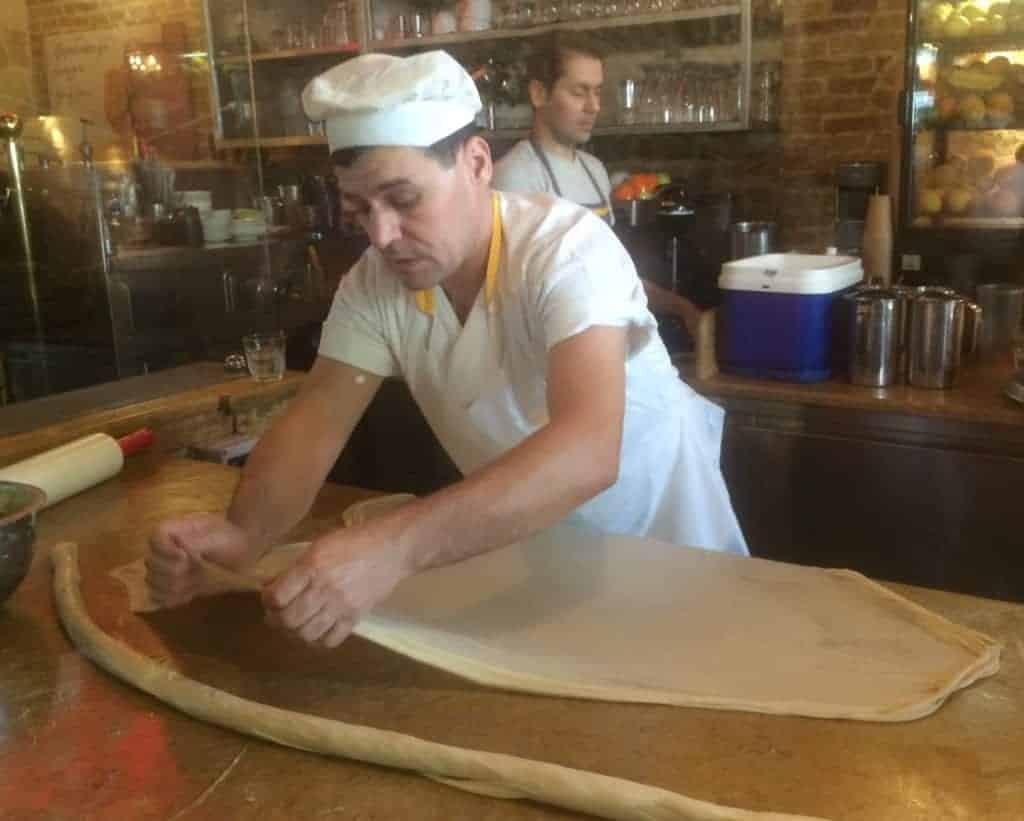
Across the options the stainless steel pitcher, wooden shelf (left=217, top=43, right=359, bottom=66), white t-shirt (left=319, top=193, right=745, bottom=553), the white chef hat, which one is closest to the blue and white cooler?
the stainless steel pitcher

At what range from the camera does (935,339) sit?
2406 millimetres

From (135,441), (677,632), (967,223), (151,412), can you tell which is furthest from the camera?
(967,223)

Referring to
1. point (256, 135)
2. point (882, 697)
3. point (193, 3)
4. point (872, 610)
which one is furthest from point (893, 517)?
point (193, 3)

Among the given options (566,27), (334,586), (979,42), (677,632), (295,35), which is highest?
(295,35)

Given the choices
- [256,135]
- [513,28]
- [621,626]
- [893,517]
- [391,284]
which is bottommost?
[893,517]

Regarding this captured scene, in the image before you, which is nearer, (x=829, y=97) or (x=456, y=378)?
(x=456, y=378)

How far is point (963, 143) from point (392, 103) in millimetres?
2658

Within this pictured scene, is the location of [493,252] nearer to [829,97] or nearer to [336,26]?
[829,97]

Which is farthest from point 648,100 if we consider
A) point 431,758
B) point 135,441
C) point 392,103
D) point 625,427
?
point 431,758

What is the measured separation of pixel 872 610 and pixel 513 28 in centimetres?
335

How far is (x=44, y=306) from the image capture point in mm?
3658

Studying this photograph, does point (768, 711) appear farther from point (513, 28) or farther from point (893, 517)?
point (513, 28)

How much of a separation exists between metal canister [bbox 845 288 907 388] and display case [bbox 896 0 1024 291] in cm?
92

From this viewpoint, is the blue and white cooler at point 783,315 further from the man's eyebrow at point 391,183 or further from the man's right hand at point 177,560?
the man's right hand at point 177,560
